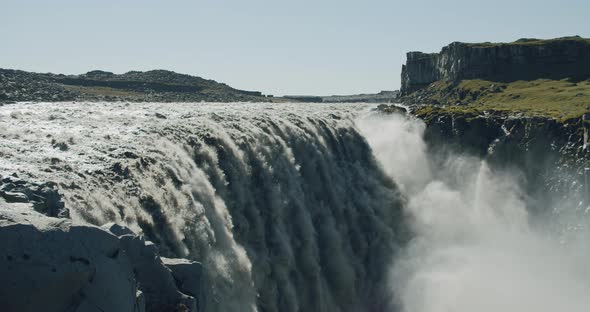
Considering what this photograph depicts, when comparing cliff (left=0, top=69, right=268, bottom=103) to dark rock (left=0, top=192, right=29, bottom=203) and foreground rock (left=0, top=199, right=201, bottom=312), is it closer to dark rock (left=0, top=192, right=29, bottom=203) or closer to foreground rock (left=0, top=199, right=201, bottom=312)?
dark rock (left=0, top=192, right=29, bottom=203)

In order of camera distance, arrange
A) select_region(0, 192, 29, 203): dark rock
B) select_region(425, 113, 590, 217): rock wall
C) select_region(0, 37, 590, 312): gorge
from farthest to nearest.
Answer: select_region(425, 113, 590, 217): rock wall < select_region(0, 192, 29, 203): dark rock < select_region(0, 37, 590, 312): gorge

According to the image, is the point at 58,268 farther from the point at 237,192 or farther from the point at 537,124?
the point at 537,124

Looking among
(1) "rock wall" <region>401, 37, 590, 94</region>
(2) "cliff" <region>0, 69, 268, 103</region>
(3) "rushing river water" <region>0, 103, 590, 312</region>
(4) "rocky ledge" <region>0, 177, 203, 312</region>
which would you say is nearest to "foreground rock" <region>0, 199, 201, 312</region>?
(4) "rocky ledge" <region>0, 177, 203, 312</region>

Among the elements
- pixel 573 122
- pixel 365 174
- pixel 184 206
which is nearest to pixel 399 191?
pixel 365 174

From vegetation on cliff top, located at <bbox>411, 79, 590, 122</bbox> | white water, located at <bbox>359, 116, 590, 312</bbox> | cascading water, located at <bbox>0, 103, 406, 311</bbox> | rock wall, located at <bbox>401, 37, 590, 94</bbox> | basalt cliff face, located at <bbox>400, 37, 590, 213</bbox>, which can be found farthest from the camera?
rock wall, located at <bbox>401, 37, 590, 94</bbox>

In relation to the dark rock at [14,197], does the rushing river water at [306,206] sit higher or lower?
lower

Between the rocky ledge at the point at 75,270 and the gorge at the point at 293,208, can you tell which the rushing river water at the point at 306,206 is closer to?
the gorge at the point at 293,208

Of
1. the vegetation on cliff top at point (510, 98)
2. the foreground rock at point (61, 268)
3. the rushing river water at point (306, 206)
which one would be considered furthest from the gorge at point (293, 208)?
the vegetation on cliff top at point (510, 98)
